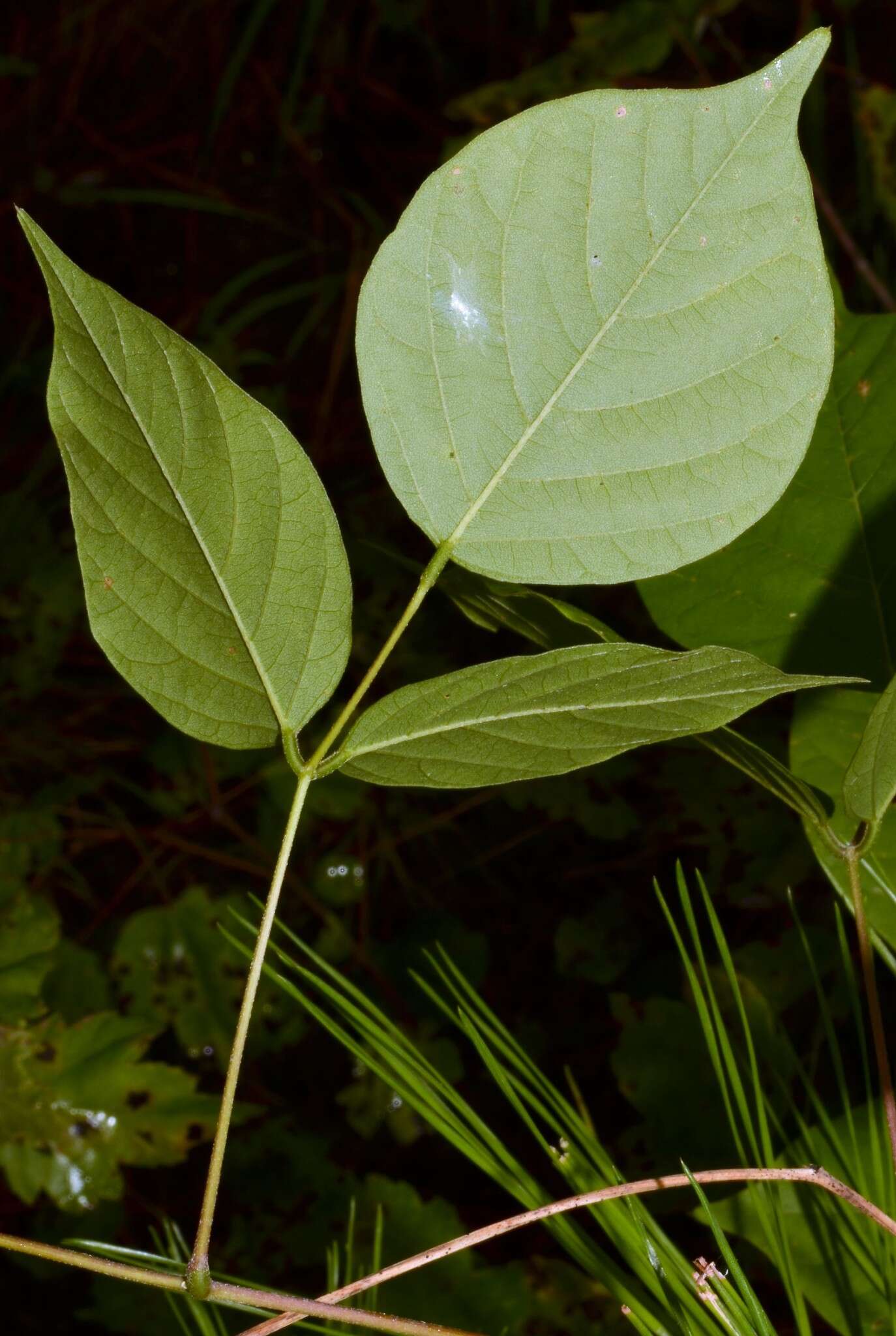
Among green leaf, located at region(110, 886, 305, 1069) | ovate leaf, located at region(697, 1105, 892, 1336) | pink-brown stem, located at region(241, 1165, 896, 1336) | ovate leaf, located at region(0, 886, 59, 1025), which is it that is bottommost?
green leaf, located at region(110, 886, 305, 1069)

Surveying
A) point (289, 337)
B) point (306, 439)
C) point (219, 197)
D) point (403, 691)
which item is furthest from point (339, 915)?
point (219, 197)

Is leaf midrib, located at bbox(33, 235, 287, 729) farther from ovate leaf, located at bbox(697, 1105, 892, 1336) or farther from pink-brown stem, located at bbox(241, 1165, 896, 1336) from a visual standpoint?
ovate leaf, located at bbox(697, 1105, 892, 1336)

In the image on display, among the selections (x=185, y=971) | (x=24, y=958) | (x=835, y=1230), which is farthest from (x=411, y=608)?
(x=185, y=971)

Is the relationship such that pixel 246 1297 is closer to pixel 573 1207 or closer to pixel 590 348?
pixel 573 1207

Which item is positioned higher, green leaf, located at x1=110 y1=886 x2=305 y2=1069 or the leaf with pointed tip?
the leaf with pointed tip

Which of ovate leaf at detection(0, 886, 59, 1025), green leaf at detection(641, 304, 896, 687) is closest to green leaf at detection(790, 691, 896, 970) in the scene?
green leaf at detection(641, 304, 896, 687)

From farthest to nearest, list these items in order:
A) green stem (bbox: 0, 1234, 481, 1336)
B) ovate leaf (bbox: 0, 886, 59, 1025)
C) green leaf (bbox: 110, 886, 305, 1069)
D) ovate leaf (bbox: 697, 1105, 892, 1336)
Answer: green leaf (bbox: 110, 886, 305, 1069) → ovate leaf (bbox: 0, 886, 59, 1025) → ovate leaf (bbox: 697, 1105, 892, 1336) → green stem (bbox: 0, 1234, 481, 1336)

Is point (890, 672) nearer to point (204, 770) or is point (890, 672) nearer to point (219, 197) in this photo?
point (204, 770)
